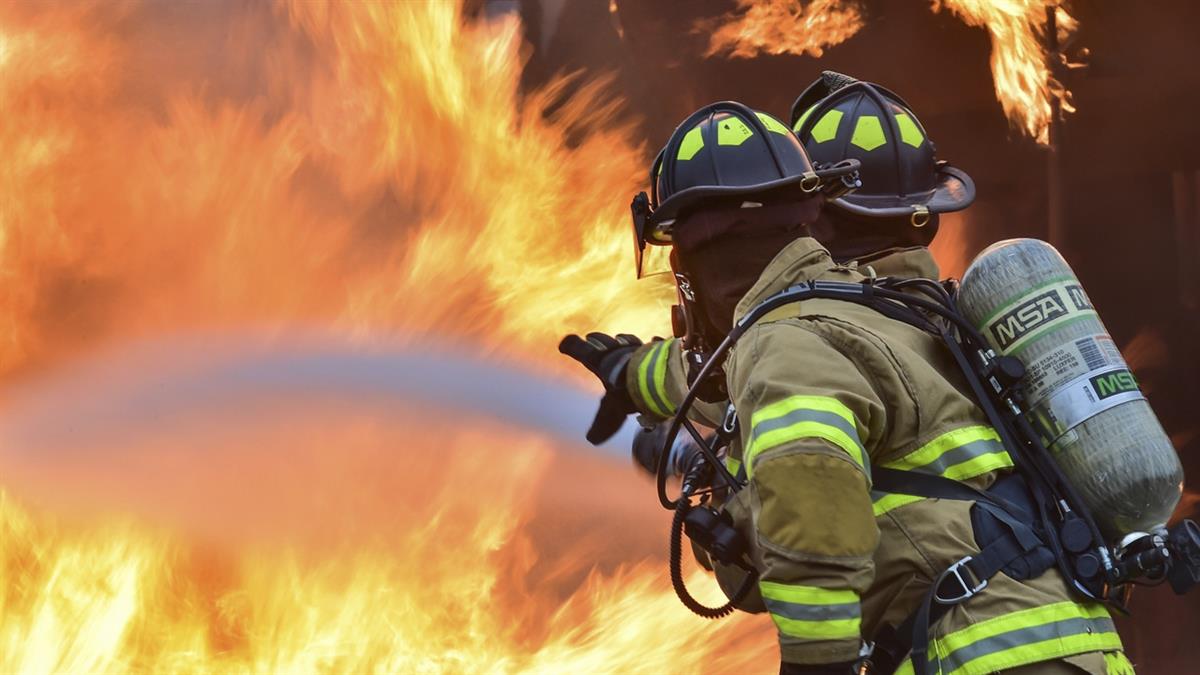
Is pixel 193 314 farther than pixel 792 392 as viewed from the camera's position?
Yes

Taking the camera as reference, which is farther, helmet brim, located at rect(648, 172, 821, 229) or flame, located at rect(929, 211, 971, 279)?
flame, located at rect(929, 211, 971, 279)

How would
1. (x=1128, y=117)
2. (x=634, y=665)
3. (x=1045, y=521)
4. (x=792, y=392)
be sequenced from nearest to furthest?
(x=792, y=392) → (x=1045, y=521) → (x=634, y=665) → (x=1128, y=117)

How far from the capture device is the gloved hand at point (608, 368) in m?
4.07

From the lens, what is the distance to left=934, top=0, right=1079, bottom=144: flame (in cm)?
527

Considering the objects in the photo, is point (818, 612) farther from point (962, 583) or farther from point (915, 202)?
point (915, 202)

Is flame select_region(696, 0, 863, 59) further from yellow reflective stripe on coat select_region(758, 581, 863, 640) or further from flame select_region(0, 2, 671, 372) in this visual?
yellow reflective stripe on coat select_region(758, 581, 863, 640)

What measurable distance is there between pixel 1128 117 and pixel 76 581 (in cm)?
455

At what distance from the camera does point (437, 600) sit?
15.3ft

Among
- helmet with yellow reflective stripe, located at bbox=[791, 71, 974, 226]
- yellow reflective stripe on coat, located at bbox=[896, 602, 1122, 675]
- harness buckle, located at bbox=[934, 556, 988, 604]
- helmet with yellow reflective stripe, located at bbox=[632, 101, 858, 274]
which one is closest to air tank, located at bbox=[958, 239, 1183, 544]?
yellow reflective stripe on coat, located at bbox=[896, 602, 1122, 675]

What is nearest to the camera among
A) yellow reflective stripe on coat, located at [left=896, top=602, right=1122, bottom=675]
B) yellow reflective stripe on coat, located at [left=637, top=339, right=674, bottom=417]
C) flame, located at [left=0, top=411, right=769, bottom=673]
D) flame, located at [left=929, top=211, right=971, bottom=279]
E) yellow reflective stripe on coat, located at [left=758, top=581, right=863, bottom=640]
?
yellow reflective stripe on coat, located at [left=758, top=581, right=863, bottom=640]

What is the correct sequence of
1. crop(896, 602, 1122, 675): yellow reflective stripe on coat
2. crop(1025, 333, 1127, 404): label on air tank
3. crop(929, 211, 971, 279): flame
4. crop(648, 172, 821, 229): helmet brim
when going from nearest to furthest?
1. crop(896, 602, 1122, 675): yellow reflective stripe on coat
2. crop(1025, 333, 1127, 404): label on air tank
3. crop(648, 172, 821, 229): helmet brim
4. crop(929, 211, 971, 279): flame

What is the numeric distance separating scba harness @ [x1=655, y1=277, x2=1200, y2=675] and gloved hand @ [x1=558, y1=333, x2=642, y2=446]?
1.09 metres

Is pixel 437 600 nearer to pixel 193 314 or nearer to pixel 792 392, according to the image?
pixel 193 314

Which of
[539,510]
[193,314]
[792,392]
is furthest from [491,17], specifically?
[792,392]
